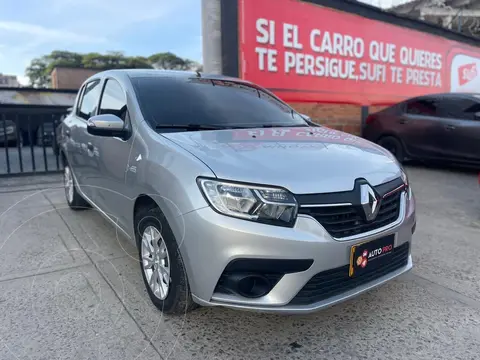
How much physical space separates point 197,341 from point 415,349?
1231 mm

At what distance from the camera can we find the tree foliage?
181 feet

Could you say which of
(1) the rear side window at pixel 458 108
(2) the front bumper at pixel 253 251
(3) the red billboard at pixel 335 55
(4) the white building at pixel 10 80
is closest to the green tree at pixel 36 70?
(4) the white building at pixel 10 80

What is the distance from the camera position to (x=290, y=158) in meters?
2.33

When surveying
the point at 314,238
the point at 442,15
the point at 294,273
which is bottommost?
the point at 294,273

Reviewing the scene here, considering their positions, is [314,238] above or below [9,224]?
above

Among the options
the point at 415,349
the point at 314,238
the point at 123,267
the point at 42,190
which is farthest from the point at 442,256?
the point at 42,190

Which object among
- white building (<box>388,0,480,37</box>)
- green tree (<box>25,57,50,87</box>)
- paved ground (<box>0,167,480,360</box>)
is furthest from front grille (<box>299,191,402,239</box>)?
green tree (<box>25,57,50,87</box>)

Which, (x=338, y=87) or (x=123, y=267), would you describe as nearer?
(x=123, y=267)

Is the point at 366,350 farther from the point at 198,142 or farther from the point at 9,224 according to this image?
the point at 9,224

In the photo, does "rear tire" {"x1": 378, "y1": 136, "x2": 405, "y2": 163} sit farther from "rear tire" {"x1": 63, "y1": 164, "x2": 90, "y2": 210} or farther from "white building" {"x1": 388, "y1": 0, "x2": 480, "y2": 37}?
"white building" {"x1": 388, "y1": 0, "x2": 480, "y2": 37}

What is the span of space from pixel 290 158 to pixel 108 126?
1.36 meters

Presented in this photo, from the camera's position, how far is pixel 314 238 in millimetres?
2043

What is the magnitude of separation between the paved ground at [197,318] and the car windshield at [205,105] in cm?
128

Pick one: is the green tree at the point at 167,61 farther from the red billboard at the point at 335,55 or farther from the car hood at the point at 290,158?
the car hood at the point at 290,158
